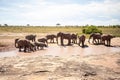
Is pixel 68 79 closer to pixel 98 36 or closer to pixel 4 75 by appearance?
pixel 4 75

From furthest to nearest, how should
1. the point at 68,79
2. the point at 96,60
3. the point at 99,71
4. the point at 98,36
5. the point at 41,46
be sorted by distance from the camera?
the point at 98,36
the point at 41,46
the point at 96,60
the point at 99,71
the point at 68,79

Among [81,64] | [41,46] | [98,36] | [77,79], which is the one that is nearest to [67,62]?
[81,64]

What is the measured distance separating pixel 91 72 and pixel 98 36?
1476 cm

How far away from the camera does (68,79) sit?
403 inches

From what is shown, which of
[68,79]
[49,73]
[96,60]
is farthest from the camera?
[96,60]

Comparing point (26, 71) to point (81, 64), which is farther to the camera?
point (81, 64)

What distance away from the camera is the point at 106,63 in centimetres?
1397

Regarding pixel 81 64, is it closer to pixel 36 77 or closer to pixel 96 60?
pixel 96 60

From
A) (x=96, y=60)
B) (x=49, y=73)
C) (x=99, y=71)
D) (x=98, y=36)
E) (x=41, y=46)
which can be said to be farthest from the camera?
(x=98, y=36)

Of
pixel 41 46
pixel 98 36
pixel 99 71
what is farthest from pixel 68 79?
pixel 98 36

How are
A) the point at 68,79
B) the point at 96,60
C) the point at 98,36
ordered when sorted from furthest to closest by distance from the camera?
the point at 98,36 < the point at 96,60 < the point at 68,79

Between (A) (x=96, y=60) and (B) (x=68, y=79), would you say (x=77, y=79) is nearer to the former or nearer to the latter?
(B) (x=68, y=79)

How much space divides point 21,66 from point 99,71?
4.20m

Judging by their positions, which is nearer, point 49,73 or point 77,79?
point 77,79
